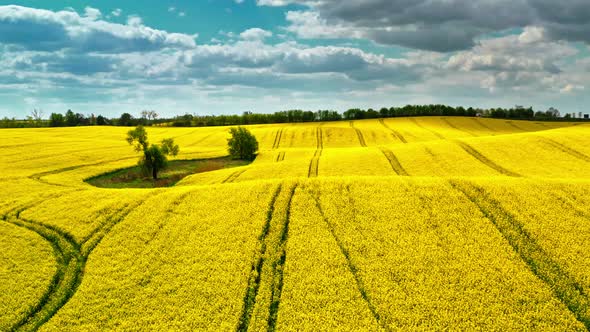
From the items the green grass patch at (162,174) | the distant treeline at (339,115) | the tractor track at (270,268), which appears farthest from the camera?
the distant treeline at (339,115)

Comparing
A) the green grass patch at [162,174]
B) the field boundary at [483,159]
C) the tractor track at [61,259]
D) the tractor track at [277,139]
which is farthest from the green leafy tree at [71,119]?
the field boundary at [483,159]

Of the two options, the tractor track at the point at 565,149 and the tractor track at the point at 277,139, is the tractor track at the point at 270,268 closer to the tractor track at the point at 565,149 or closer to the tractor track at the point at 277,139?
the tractor track at the point at 565,149

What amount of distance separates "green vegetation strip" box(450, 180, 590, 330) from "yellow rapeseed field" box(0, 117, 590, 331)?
7 centimetres

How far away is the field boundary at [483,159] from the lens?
40009 millimetres

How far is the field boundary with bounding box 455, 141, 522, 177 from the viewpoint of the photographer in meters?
40.0

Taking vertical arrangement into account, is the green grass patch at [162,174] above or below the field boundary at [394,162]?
below

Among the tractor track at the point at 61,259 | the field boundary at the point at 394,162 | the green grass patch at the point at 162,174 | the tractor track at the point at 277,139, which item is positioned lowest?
the tractor track at the point at 61,259

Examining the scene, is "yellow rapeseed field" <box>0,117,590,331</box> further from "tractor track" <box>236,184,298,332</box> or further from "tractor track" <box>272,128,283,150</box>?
"tractor track" <box>272,128,283,150</box>

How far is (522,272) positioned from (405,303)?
6175mm

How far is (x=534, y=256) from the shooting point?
1831 centimetres

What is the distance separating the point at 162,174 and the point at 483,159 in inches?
1708

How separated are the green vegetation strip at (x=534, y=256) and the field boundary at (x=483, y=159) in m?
18.7

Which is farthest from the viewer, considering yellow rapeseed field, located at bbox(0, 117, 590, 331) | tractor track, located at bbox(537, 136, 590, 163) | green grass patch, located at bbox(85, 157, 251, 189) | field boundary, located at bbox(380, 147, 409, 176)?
green grass patch, located at bbox(85, 157, 251, 189)

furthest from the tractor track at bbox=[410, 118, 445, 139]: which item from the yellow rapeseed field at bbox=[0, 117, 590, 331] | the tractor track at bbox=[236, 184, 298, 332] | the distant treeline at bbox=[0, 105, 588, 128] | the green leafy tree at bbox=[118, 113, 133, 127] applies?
the green leafy tree at bbox=[118, 113, 133, 127]
